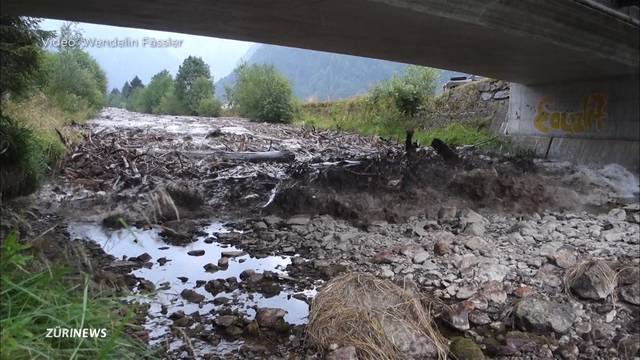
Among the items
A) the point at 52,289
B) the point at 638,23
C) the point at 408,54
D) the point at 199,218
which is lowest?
the point at 199,218

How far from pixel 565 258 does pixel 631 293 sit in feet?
2.89

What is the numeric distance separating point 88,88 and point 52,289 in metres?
26.5

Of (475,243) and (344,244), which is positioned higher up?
(475,243)

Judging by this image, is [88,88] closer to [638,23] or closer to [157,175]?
[157,175]

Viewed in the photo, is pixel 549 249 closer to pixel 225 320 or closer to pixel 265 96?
pixel 225 320

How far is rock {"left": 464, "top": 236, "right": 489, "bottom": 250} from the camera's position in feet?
20.2

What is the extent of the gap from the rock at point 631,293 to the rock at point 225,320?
4.47m

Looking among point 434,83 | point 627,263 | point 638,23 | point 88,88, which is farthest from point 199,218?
point 88,88

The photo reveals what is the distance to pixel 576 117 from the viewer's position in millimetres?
14102

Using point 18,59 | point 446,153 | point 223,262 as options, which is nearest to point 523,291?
point 223,262

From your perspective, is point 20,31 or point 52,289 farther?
point 20,31

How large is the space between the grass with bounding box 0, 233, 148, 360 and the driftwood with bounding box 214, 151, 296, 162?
28.7ft

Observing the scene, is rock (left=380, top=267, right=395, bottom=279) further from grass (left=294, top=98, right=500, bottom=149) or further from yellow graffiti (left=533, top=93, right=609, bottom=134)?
grass (left=294, top=98, right=500, bottom=149)

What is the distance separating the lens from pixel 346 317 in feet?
13.3
